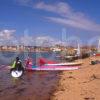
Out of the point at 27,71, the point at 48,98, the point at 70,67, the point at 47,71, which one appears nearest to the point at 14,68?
the point at 27,71

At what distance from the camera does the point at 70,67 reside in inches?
1698

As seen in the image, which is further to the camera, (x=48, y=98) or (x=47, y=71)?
(x=47, y=71)

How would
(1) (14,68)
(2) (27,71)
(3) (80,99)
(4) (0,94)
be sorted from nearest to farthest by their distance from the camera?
(3) (80,99)
(4) (0,94)
(1) (14,68)
(2) (27,71)

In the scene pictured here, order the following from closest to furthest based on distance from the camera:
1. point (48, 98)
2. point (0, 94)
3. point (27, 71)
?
1. point (48, 98)
2. point (0, 94)
3. point (27, 71)

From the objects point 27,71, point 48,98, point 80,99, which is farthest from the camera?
point 27,71

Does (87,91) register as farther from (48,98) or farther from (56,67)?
(56,67)

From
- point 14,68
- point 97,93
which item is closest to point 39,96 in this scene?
point 97,93

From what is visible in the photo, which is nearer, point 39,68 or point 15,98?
point 15,98

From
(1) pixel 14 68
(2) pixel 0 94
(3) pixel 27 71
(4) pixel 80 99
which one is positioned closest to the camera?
(4) pixel 80 99

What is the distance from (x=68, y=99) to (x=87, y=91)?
8.63ft

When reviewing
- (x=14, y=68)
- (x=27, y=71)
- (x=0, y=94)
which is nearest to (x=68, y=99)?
(x=0, y=94)

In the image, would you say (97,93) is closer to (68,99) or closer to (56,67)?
(68,99)

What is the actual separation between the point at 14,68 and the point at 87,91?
16.2 m

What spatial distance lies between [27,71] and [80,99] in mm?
23452
